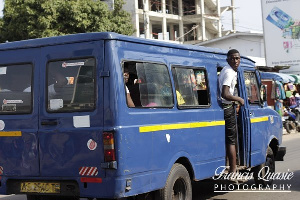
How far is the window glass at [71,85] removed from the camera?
6074 mm

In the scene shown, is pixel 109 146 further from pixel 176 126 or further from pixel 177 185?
pixel 177 185

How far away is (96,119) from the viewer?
5.96m

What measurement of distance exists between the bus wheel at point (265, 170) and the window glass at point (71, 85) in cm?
431

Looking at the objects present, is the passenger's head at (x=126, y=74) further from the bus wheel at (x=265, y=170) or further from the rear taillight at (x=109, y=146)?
the bus wheel at (x=265, y=170)

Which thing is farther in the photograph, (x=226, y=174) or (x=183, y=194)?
(x=226, y=174)

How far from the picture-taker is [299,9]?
34.0 meters

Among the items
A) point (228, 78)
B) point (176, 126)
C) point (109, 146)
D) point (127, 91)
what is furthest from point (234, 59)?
point (109, 146)

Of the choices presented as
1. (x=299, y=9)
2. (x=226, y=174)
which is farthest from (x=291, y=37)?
(x=226, y=174)

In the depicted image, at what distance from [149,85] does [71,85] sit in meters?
1.01

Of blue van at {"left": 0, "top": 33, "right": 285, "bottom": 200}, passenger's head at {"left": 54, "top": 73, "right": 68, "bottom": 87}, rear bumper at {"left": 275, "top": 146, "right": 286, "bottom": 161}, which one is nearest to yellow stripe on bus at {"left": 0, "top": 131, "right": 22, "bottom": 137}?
blue van at {"left": 0, "top": 33, "right": 285, "bottom": 200}

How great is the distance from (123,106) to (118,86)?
9.1 inches

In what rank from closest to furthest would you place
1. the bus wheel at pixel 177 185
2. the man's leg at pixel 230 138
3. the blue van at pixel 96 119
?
the blue van at pixel 96 119, the bus wheel at pixel 177 185, the man's leg at pixel 230 138

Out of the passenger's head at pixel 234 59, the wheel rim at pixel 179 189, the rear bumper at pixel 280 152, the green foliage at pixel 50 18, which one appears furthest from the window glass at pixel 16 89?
the green foliage at pixel 50 18

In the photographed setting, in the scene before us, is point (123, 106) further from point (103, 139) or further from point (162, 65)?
point (162, 65)
